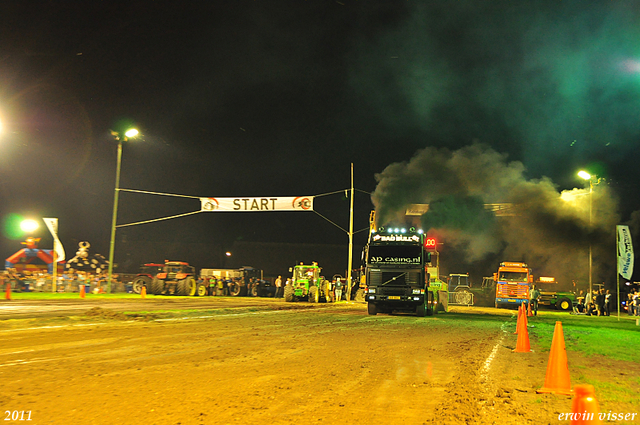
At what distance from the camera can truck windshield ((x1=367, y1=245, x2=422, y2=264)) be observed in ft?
71.0

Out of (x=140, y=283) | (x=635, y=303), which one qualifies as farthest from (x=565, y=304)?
(x=140, y=283)

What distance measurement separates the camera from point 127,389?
6.43 m

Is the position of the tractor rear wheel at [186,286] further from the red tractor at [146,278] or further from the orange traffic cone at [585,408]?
the orange traffic cone at [585,408]

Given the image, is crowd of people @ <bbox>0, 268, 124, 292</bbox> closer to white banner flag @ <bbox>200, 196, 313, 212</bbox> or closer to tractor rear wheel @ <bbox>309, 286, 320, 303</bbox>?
white banner flag @ <bbox>200, 196, 313, 212</bbox>

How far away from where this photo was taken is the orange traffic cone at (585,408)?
299 centimetres

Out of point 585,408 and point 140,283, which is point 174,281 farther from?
point 585,408

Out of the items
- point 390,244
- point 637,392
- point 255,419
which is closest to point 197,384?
point 255,419

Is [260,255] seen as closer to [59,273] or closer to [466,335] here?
[59,273]

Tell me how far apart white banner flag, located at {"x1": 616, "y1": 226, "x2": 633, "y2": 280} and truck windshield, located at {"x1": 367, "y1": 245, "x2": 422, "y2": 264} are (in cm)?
956

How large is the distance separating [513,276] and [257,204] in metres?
19.6

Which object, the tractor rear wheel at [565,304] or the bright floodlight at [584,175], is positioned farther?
the tractor rear wheel at [565,304]

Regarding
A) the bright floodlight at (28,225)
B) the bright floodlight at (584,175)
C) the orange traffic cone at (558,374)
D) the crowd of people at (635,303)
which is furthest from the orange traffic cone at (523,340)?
the bright floodlight at (28,225)

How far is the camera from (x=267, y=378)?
7.41 metres

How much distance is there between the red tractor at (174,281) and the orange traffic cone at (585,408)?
35.5 meters
